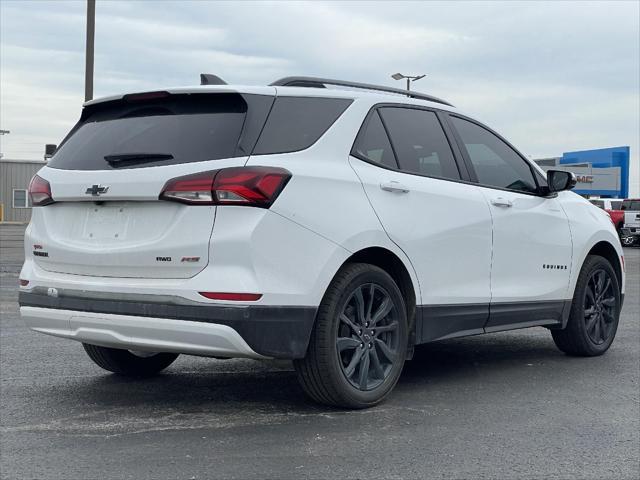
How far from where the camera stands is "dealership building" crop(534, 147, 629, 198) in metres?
69.3

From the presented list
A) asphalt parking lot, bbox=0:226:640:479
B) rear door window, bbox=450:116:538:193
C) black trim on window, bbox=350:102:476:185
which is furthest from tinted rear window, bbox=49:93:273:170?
rear door window, bbox=450:116:538:193

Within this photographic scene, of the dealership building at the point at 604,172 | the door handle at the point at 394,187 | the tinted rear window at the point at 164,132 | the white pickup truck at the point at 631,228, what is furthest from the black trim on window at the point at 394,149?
the dealership building at the point at 604,172

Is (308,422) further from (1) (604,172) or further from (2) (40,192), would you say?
(1) (604,172)

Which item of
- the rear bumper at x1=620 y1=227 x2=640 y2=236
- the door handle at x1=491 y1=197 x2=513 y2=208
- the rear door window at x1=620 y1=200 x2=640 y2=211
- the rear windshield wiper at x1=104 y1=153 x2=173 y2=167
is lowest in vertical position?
the rear bumper at x1=620 y1=227 x2=640 y2=236

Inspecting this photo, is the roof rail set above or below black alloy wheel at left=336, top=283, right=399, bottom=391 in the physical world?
above

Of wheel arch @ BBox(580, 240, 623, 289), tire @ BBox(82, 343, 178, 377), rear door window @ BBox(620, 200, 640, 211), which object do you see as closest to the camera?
tire @ BBox(82, 343, 178, 377)

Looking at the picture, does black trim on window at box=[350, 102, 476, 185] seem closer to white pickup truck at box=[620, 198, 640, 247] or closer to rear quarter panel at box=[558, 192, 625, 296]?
rear quarter panel at box=[558, 192, 625, 296]

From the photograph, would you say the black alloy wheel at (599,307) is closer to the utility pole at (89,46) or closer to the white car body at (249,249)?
the white car body at (249,249)

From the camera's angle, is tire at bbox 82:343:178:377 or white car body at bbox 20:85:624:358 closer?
white car body at bbox 20:85:624:358

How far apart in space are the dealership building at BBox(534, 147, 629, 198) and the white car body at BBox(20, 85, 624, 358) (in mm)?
62504

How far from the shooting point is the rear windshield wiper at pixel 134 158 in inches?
191

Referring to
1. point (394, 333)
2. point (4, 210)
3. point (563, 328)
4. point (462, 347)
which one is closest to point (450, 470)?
point (394, 333)

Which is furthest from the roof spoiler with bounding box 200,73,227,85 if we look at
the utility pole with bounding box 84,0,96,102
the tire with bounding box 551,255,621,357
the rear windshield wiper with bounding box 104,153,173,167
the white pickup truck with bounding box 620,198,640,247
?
the white pickup truck with bounding box 620,198,640,247

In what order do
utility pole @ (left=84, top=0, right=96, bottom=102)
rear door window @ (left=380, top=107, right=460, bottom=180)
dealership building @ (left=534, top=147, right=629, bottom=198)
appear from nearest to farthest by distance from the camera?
Result: 1. rear door window @ (left=380, top=107, right=460, bottom=180)
2. utility pole @ (left=84, top=0, right=96, bottom=102)
3. dealership building @ (left=534, top=147, right=629, bottom=198)
